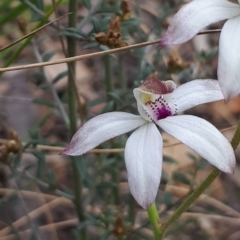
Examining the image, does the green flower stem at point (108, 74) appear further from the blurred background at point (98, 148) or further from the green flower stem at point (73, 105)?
the green flower stem at point (73, 105)

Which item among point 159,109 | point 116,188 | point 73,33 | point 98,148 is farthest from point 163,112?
point 116,188

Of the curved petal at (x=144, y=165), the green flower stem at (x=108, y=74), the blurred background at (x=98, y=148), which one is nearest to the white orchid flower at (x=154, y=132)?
the curved petal at (x=144, y=165)

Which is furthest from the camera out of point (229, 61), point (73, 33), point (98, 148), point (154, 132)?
point (98, 148)

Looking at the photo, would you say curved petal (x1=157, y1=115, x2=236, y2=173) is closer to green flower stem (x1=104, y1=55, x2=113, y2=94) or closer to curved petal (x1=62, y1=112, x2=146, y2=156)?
curved petal (x1=62, y1=112, x2=146, y2=156)

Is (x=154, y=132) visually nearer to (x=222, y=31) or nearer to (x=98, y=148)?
(x=222, y=31)

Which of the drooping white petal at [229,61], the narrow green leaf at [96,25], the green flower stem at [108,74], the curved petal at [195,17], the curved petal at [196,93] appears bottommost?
the green flower stem at [108,74]

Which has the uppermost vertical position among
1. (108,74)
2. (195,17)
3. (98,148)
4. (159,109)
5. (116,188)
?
(195,17)

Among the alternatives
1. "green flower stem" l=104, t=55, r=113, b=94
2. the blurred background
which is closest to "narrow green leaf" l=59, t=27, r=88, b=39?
the blurred background
